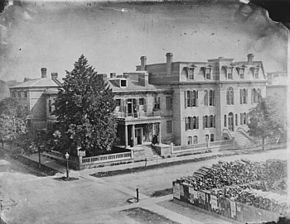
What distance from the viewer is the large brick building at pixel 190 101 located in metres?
7.13

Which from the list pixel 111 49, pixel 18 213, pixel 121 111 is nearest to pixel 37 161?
pixel 18 213

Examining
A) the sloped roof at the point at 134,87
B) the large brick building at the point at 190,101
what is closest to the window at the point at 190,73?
the large brick building at the point at 190,101

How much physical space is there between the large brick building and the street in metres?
0.71

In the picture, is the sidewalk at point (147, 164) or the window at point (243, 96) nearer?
the sidewalk at point (147, 164)

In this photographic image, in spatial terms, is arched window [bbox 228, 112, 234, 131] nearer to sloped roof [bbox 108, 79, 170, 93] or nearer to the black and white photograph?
the black and white photograph

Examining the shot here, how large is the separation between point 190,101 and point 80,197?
2.39 m

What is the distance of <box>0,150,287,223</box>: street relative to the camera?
20.1 ft

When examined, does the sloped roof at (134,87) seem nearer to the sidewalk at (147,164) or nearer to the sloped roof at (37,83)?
the sloped roof at (37,83)

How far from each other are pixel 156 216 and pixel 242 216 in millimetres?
1230

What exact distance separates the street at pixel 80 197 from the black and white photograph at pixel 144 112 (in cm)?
2

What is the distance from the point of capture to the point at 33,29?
247 inches

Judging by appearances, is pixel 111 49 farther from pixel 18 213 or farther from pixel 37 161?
pixel 18 213

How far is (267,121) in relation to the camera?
23.6 ft

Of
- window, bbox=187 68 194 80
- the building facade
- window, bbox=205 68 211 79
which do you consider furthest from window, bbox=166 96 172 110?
the building facade
